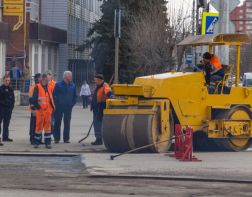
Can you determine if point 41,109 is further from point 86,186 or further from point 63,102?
point 86,186

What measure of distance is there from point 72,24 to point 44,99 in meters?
47.3

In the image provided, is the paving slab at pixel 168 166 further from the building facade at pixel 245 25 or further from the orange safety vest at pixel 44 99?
the building facade at pixel 245 25

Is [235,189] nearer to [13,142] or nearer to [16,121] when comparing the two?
[13,142]

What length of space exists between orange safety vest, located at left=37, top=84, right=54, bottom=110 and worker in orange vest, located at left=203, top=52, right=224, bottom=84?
359 cm

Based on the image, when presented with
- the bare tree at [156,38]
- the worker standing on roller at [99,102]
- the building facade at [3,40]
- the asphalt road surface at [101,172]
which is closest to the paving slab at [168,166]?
the asphalt road surface at [101,172]

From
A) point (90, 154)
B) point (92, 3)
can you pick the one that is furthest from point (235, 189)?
point (92, 3)

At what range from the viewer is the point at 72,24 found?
6669 cm

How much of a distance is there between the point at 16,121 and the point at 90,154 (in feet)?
44.6

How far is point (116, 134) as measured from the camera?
17.9 metres

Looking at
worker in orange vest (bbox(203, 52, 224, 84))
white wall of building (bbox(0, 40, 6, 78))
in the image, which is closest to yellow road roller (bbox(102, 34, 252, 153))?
worker in orange vest (bbox(203, 52, 224, 84))

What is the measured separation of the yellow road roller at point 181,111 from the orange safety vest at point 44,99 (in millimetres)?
1930

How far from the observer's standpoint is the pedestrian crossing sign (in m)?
22.7

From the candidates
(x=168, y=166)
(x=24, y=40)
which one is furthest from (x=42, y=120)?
(x=24, y=40)

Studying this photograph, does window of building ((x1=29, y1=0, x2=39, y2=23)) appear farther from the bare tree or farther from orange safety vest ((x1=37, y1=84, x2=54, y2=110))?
orange safety vest ((x1=37, y1=84, x2=54, y2=110))
